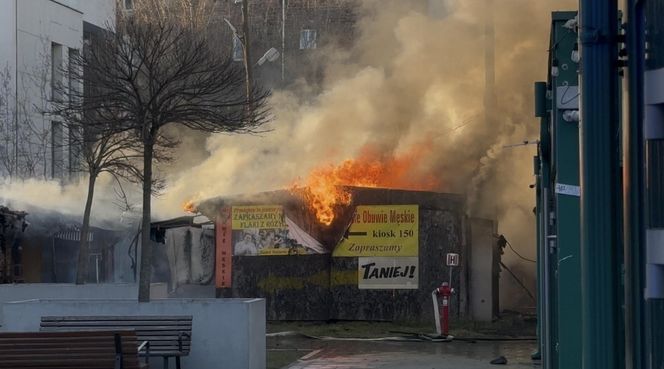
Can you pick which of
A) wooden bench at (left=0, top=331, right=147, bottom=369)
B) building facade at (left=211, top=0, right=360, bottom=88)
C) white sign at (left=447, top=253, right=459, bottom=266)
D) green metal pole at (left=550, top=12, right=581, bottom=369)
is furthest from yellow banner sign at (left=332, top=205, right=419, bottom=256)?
building facade at (left=211, top=0, right=360, bottom=88)

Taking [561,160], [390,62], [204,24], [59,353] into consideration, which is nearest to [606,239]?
[561,160]

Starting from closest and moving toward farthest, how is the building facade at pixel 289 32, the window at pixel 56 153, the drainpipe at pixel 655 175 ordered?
1. the drainpipe at pixel 655 175
2. the window at pixel 56 153
3. the building facade at pixel 289 32

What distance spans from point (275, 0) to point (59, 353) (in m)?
36.1

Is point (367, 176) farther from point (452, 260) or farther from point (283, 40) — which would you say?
point (283, 40)

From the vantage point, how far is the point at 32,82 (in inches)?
1206

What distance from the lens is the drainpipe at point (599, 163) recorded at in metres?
3.09

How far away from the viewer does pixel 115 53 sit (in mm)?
13312

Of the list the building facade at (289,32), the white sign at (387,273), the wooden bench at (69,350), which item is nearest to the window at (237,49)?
the building facade at (289,32)

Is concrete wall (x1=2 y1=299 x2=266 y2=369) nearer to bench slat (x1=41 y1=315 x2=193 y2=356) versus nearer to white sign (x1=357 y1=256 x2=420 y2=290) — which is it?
bench slat (x1=41 y1=315 x2=193 y2=356)

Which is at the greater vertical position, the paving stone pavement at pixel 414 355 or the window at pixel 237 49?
the window at pixel 237 49

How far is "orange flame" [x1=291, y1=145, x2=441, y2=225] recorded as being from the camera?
20.6 metres

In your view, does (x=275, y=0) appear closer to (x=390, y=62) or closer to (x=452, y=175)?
(x=390, y=62)

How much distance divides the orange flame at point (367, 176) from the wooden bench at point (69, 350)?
431 inches

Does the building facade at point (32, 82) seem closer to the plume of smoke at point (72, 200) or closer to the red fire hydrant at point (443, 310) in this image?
the plume of smoke at point (72, 200)
